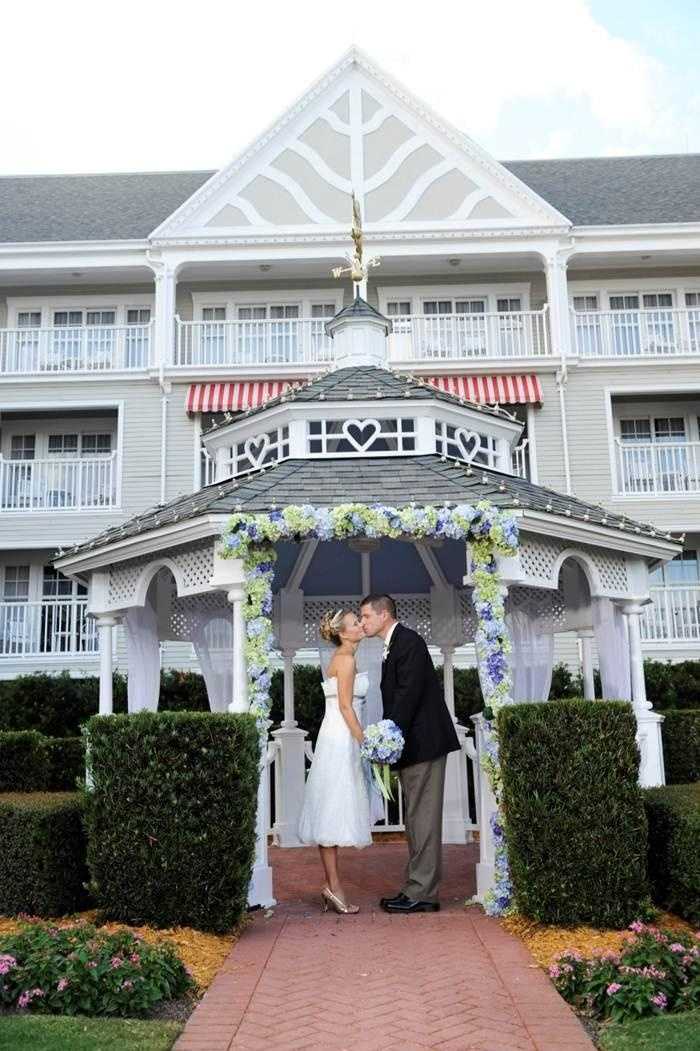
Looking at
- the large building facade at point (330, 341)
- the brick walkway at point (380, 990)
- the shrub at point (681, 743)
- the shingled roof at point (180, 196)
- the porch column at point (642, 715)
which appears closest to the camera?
the brick walkway at point (380, 990)

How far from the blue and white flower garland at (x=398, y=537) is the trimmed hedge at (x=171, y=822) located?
116cm

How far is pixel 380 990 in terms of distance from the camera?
559 cm

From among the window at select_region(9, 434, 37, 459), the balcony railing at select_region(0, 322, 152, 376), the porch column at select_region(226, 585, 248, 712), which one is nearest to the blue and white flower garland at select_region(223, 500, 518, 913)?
the porch column at select_region(226, 585, 248, 712)

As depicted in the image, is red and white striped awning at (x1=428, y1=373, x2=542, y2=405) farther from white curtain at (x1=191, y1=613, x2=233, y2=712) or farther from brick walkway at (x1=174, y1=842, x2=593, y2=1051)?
brick walkway at (x1=174, y1=842, x2=593, y2=1051)

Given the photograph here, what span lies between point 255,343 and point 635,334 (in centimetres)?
809

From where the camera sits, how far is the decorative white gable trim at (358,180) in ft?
71.9

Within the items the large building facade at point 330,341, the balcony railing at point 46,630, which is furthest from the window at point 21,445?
the balcony railing at point 46,630

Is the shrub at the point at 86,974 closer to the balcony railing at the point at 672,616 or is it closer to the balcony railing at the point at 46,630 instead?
the balcony railing at the point at 46,630

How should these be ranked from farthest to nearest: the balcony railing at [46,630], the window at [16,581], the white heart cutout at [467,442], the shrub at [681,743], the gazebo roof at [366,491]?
the window at [16,581] → the balcony railing at [46,630] → the shrub at [681,743] → the white heart cutout at [467,442] → the gazebo roof at [366,491]

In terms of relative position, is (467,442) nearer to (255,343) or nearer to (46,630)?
(255,343)

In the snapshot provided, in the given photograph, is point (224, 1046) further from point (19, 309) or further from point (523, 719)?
point (19, 309)

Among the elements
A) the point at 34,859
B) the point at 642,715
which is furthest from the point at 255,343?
the point at 34,859

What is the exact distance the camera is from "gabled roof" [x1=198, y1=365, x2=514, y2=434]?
31.6 feet

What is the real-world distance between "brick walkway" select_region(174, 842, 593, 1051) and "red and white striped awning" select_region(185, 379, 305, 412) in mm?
14492
